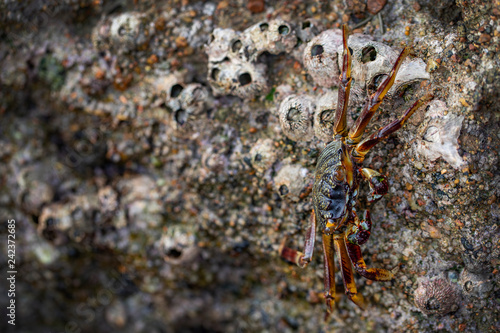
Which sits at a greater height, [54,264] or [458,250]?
[54,264]

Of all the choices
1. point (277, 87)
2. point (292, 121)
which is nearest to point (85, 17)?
point (277, 87)

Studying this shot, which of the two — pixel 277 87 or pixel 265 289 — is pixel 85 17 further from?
pixel 265 289

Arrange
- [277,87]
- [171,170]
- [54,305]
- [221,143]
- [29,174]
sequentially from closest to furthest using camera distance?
[277,87]
[221,143]
[171,170]
[29,174]
[54,305]

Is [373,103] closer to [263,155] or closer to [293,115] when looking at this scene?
[293,115]

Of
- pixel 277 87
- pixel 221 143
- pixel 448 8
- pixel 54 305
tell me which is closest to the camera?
pixel 448 8

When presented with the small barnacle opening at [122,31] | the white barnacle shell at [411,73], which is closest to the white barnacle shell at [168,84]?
the small barnacle opening at [122,31]

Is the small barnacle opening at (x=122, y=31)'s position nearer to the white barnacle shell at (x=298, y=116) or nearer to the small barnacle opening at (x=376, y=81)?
the white barnacle shell at (x=298, y=116)

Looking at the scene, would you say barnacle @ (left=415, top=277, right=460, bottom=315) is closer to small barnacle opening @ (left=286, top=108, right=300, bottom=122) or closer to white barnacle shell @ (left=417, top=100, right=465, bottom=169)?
white barnacle shell @ (left=417, top=100, right=465, bottom=169)
